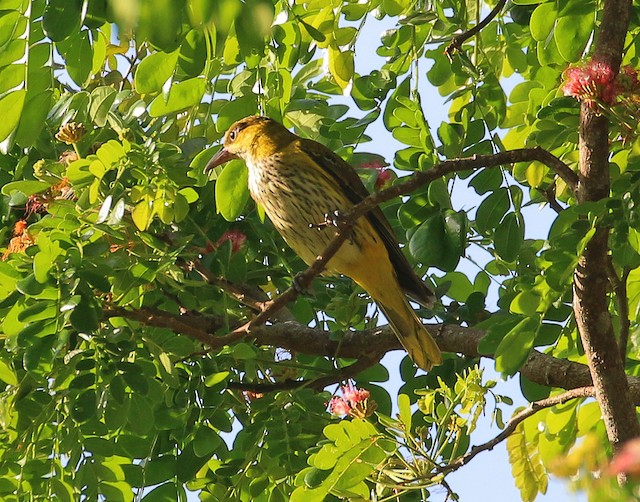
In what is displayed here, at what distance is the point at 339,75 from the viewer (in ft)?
12.2

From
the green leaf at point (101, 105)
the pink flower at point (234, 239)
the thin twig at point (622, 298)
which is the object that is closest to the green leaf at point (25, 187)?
the green leaf at point (101, 105)

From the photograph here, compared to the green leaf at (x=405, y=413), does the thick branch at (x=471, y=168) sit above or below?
above

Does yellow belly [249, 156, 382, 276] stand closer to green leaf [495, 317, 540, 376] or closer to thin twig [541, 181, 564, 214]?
thin twig [541, 181, 564, 214]

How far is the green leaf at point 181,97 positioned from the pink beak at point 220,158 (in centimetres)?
53

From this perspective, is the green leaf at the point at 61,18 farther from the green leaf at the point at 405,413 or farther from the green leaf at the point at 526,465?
the green leaf at the point at 526,465

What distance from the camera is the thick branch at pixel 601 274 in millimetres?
2488

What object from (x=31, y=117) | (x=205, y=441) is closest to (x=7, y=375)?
(x=205, y=441)

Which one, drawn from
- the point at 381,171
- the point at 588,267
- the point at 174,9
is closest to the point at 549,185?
the point at 381,171

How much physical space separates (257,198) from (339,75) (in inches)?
26.3

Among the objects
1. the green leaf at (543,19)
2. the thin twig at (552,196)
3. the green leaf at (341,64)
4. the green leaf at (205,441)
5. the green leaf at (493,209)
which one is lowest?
the green leaf at (205,441)

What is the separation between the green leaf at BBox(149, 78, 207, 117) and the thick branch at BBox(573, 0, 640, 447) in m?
1.23

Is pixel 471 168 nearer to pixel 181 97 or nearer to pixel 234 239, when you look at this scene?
pixel 181 97

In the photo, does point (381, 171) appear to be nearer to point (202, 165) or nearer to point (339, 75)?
point (339, 75)

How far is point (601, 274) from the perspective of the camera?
2.56m
